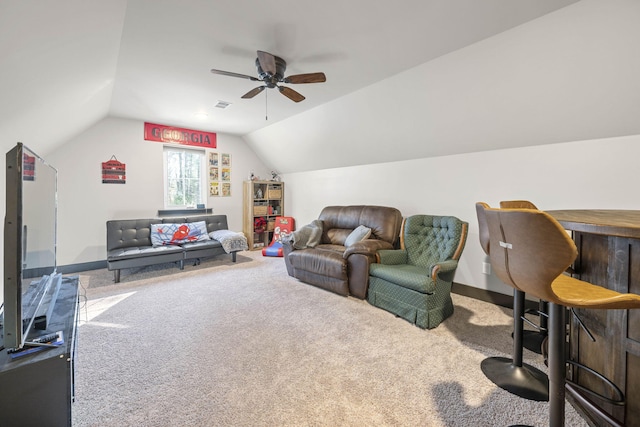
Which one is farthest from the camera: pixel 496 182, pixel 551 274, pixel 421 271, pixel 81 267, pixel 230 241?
pixel 230 241

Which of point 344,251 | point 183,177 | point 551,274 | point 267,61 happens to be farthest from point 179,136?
point 551,274

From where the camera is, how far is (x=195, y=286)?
12.1ft

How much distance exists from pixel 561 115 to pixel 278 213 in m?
5.33

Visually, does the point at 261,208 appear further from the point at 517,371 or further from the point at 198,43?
the point at 517,371

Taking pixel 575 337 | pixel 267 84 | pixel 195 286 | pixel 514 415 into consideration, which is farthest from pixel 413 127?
pixel 195 286

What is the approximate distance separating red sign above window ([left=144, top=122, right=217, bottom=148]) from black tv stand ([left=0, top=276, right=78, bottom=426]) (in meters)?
4.65

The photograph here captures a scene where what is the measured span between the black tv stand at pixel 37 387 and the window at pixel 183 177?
14.7 ft

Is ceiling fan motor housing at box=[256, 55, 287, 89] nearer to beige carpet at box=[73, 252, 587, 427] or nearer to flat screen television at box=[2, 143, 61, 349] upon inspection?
flat screen television at box=[2, 143, 61, 349]

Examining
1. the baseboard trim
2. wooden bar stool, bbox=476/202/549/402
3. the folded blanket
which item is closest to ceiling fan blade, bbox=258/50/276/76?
wooden bar stool, bbox=476/202/549/402

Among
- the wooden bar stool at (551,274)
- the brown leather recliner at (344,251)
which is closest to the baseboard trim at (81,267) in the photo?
the brown leather recliner at (344,251)

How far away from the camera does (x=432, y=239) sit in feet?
10.6

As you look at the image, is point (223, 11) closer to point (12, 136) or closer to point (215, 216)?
point (12, 136)

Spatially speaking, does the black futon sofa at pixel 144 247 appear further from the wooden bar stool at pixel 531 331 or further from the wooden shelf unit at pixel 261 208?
the wooden bar stool at pixel 531 331

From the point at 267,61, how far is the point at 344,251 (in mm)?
2306
